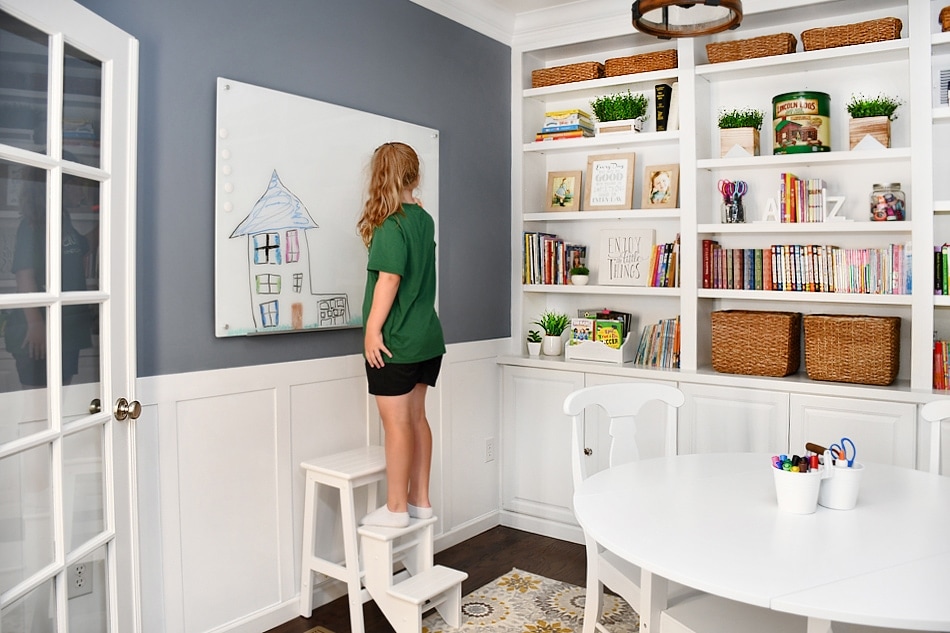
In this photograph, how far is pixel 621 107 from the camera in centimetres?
381

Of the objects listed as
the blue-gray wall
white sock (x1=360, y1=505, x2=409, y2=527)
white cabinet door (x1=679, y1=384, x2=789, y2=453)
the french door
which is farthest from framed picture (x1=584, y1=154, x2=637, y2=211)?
the french door

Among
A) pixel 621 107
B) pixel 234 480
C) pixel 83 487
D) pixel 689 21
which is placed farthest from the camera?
pixel 621 107

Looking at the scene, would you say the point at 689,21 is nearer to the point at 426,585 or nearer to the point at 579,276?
the point at 579,276

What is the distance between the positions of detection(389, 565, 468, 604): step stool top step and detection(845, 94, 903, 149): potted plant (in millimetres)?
2353

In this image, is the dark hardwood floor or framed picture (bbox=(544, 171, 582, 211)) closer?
the dark hardwood floor

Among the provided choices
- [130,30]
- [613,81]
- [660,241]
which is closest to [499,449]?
[660,241]

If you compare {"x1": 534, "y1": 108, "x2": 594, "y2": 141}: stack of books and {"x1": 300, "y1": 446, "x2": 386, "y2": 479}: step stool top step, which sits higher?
{"x1": 534, "y1": 108, "x2": 594, "y2": 141}: stack of books

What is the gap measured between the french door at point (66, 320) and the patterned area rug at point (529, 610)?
1.21 metres

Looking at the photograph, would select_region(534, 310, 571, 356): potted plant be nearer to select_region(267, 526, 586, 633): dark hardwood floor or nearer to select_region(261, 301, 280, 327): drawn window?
select_region(267, 526, 586, 633): dark hardwood floor

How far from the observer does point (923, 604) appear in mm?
1354

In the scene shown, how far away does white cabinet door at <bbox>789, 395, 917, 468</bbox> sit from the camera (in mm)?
2943

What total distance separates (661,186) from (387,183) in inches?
61.3

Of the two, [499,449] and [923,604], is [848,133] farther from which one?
[923,604]

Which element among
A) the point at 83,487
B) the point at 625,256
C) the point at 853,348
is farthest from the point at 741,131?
the point at 83,487
